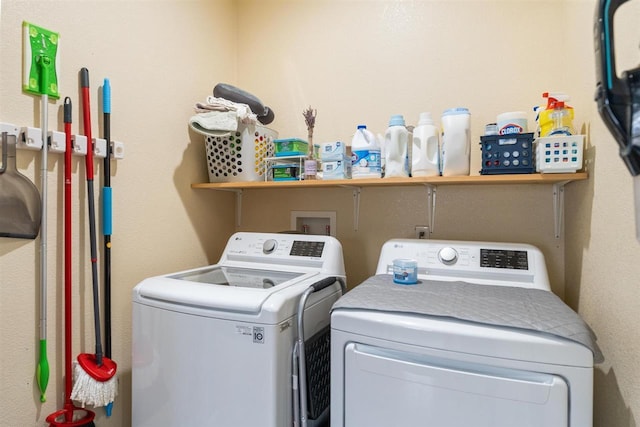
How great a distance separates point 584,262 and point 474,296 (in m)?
0.49

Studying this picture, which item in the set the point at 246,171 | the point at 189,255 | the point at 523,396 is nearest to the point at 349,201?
the point at 246,171

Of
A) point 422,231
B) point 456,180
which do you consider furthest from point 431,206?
point 456,180

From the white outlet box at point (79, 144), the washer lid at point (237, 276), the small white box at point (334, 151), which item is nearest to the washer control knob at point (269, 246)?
the washer lid at point (237, 276)

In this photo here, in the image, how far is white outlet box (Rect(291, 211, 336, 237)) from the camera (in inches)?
80.7

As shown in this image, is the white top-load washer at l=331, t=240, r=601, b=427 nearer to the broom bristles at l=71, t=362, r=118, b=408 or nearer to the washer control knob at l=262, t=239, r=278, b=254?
the washer control knob at l=262, t=239, r=278, b=254

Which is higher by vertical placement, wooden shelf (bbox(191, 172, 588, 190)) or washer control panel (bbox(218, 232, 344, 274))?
wooden shelf (bbox(191, 172, 588, 190))

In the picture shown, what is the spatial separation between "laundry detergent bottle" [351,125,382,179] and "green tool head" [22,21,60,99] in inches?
46.7

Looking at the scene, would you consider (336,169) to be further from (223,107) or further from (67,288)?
(67,288)

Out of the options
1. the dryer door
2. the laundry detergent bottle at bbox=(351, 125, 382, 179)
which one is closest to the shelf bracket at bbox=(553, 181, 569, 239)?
the laundry detergent bottle at bbox=(351, 125, 382, 179)

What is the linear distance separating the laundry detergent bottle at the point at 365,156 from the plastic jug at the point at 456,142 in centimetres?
29

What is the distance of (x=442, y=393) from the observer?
0.96 m

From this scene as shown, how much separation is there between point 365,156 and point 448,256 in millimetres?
564

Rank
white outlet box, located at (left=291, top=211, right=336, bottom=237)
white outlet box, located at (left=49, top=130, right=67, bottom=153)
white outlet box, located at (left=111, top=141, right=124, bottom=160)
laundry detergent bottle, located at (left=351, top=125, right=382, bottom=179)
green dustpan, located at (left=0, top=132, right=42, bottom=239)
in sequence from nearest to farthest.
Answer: green dustpan, located at (left=0, top=132, right=42, bottom=239) → white outlet box, located at (left=49, top=130, right=67, bottom=153) → white outlet box, located at (left=111, top=141, right=124, bottom=160) → laundry detergent bottle, located at (left=351, top=125, right=382, bottom=179) → white outlet box, located at (left=291, top=211, right=336, bottom=237)

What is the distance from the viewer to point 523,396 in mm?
892
